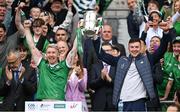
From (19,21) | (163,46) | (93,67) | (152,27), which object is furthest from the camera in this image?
(19,21)

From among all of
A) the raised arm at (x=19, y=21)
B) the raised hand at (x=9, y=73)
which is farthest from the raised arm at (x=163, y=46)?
the raised arm at (x=19, y=21)

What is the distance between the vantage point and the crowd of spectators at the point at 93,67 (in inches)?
580

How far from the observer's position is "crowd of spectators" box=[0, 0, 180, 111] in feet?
48.3

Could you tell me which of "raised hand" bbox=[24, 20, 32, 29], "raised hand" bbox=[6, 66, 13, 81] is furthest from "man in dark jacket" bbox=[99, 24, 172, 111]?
"raised hand" bbox=[24, 20, 32, 29]

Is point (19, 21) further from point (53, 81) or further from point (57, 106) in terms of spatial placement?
point (57, 106)

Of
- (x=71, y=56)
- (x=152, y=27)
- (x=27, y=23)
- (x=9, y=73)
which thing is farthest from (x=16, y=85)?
(x=152, y=27)

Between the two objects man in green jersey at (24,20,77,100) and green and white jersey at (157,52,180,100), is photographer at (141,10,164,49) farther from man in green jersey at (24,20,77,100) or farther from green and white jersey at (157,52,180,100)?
man in green jersey at (24,20,77,100)

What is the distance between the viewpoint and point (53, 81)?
48.2 ft

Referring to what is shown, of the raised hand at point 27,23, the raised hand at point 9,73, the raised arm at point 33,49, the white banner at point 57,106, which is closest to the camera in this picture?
the white banner at point 57,106

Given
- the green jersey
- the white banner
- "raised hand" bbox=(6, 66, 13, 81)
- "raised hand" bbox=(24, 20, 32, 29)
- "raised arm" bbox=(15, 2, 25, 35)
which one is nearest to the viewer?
the white banner

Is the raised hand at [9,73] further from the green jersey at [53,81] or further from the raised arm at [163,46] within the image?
the raised arm at [163,46]

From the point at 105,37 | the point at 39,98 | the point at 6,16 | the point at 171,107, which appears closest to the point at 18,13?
the point at 6,16

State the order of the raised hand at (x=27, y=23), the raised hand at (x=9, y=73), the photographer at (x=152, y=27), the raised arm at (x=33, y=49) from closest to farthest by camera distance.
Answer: the raised arm at (x=33, y=49) < the raised hand at (x=9, y=73) < the photographer at (x=152, y=27) < the raised hand at (x=27, y=23)

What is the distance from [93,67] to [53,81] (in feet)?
3.51
